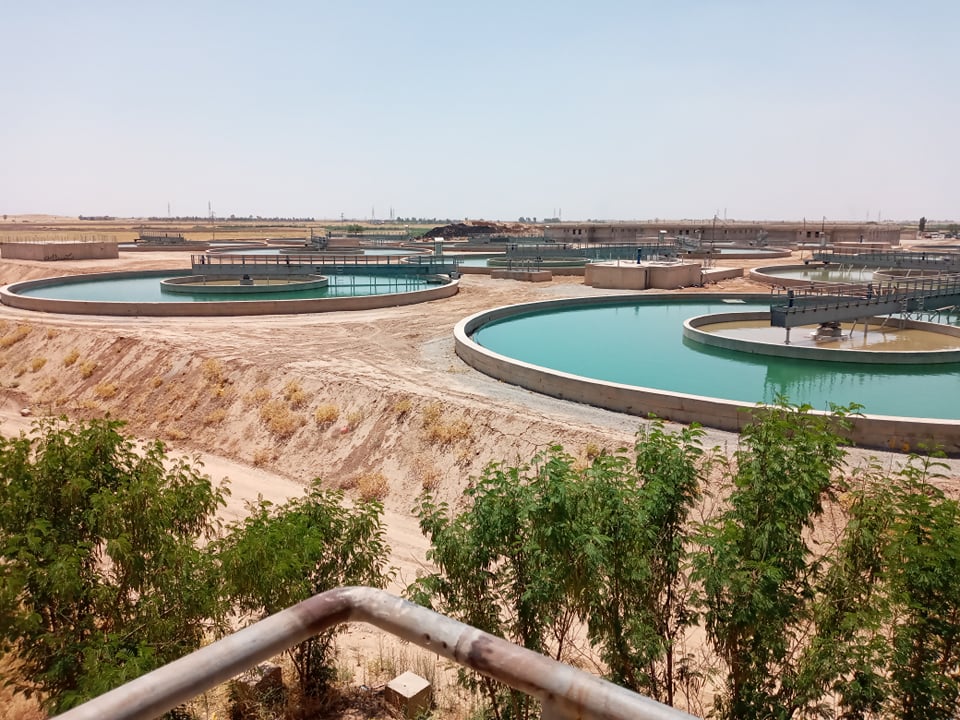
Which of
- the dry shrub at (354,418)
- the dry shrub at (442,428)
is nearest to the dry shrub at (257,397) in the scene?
the dry shrub at (354,418)

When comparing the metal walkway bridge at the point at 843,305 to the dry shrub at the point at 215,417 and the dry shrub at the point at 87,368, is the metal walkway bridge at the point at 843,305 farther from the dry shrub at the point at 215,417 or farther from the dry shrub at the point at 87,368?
the dry shrub at the point at 87,368

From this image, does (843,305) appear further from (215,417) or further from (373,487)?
(215,417)

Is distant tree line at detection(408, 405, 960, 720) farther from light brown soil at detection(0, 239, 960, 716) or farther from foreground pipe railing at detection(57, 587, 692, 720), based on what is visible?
light brown soil at detection(0, 239, 960, 716)

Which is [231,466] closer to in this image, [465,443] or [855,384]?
[465,443]

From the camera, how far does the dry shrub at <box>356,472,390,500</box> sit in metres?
17.0

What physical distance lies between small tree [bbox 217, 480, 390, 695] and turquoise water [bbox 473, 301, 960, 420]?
10377mm

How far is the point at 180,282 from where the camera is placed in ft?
142

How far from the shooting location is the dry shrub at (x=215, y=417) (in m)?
21.7

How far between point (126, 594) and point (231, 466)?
12.4 metres

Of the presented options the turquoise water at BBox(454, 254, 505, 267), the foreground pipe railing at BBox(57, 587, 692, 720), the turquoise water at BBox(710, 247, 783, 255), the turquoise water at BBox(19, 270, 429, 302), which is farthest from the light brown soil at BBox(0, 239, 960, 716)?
the turquoise water at BBox(710, 247, 783, 255)

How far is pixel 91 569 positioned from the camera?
7.01 metres

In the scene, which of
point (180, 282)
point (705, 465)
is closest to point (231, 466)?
point (705, 465)

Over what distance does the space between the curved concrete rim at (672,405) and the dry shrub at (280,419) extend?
6.22 meters

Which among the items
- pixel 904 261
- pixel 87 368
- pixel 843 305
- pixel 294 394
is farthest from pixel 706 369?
pixel 904 261
